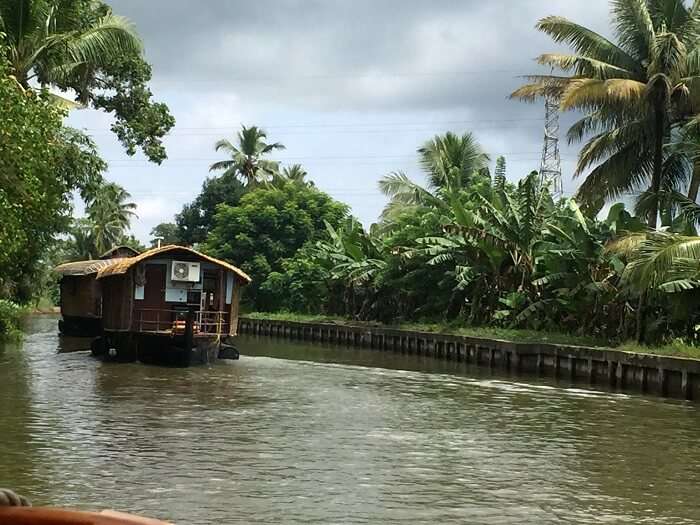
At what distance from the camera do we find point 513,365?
95.4 feet

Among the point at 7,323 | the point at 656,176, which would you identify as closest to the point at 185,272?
the point at 7,323

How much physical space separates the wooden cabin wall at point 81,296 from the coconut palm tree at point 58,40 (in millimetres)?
17545

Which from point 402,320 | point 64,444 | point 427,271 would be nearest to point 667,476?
point 64,444

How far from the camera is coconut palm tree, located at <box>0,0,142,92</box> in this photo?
71.7 feet

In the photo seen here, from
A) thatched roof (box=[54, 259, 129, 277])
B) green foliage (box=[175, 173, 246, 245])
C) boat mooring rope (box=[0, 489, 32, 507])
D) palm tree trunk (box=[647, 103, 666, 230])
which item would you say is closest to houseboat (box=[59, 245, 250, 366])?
thatched roof (box=[54, 259, 129, 277])

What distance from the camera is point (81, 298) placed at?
4372cm

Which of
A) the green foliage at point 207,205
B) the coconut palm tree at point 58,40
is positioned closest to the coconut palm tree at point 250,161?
the green foliage at point 207,205

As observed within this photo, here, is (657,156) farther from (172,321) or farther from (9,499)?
(9,499)

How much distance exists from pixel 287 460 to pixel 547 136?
Result: 4250cm

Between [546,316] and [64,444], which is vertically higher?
[546,316]

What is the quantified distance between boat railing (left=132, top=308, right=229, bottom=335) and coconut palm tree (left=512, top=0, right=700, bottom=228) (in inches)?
445

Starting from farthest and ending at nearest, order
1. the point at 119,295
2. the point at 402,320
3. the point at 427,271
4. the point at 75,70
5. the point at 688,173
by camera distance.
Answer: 1. the point at 402,320
2. the point at 427,271
3. the point at 119,295
4. the point at 688,173
5. the point at 75,70

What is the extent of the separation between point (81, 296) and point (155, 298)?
14.6 m

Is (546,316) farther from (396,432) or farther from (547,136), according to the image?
(547,136)
